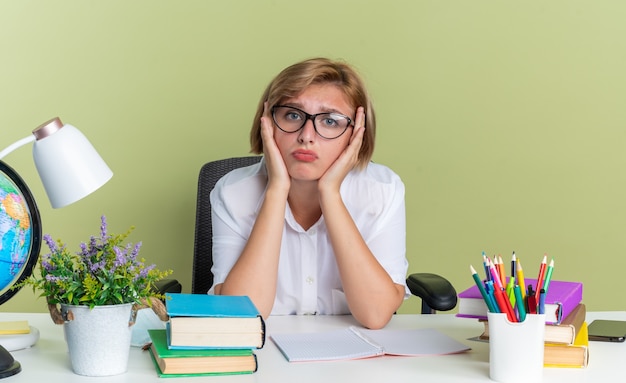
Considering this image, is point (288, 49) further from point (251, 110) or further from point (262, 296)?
point (262, 296)

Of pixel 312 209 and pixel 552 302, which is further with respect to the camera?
pixel 312 209

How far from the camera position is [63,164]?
3.96 ft

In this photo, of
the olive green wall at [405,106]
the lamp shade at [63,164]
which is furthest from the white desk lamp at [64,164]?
the olive green wall at [405,106]

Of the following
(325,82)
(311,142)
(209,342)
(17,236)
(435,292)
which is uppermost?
(325,82)

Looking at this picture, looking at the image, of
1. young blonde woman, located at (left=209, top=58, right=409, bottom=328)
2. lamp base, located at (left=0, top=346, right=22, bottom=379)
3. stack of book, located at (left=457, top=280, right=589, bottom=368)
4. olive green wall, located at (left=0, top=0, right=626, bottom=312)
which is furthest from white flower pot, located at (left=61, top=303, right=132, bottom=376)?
olive green wall, located at (left=0, top=0, right=626, bottom=312)

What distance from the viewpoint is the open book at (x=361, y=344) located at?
1421 mm

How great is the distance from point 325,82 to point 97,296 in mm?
1005

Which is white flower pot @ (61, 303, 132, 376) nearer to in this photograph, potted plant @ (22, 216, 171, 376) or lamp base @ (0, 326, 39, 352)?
potted plant @ (22, 216, 171, 376)

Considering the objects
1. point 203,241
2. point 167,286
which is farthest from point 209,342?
point 203,241

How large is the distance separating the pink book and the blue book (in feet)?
1.42

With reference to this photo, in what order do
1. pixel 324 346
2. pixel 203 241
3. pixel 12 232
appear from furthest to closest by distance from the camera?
pixel 203 241
pixel 324 346
pixel 12 232

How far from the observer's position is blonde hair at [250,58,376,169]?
6.53 feet

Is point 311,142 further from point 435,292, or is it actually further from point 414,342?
point 414,342

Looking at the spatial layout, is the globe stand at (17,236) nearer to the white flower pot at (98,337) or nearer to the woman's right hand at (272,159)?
the white flower pot at (98,337)
